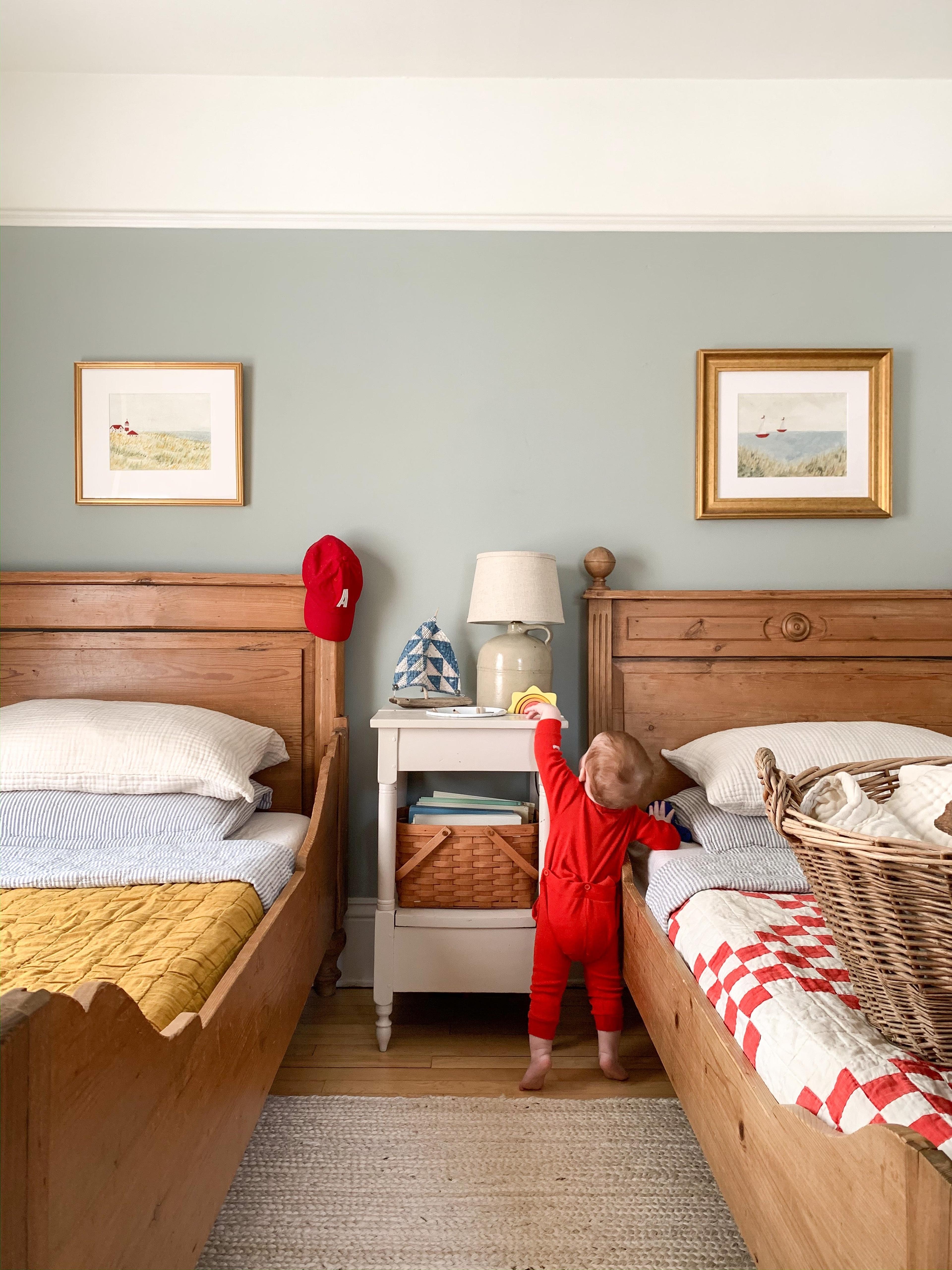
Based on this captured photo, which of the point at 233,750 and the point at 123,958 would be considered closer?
the point at 123,958

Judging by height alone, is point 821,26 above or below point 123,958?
above

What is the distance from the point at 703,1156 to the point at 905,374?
7.15ft

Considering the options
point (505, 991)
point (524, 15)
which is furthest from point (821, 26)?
point (505, 991)

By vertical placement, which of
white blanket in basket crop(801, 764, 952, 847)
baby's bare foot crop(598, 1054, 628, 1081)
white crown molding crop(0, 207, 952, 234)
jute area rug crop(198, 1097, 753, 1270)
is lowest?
jute area rug crop(198, 1097, 753, 1270)

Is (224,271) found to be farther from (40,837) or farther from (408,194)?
(40,837)

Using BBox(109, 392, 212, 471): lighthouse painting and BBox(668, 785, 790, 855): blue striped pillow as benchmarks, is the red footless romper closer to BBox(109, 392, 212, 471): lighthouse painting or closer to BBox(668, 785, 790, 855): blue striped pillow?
BBox(668, 785, 790, 855): blue striped pillow

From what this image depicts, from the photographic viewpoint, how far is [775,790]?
101cm

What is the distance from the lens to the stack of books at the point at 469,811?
2.11m

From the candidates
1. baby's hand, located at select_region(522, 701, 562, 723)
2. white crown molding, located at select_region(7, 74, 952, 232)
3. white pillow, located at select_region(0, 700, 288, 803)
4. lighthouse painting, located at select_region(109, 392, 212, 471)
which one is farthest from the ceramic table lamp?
white crown molding, located at select_region(7, 74, 952, 232)

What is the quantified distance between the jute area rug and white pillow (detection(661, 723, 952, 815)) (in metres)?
0.69

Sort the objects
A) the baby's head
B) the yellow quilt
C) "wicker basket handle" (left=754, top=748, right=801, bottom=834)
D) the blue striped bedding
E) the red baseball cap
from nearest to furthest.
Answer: "wicker basket handle" (left=754, top=748, right=801, bottom=834), the yellow quilt, the blue striped bedding, the baby's head, the red baseball cap

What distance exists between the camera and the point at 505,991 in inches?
79.9

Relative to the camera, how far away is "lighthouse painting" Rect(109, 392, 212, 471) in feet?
8.01

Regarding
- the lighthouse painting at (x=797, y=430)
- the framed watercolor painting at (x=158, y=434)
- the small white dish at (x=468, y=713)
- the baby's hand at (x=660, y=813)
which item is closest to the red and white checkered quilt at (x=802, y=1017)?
the baby's hand at (x=660, y=813)
